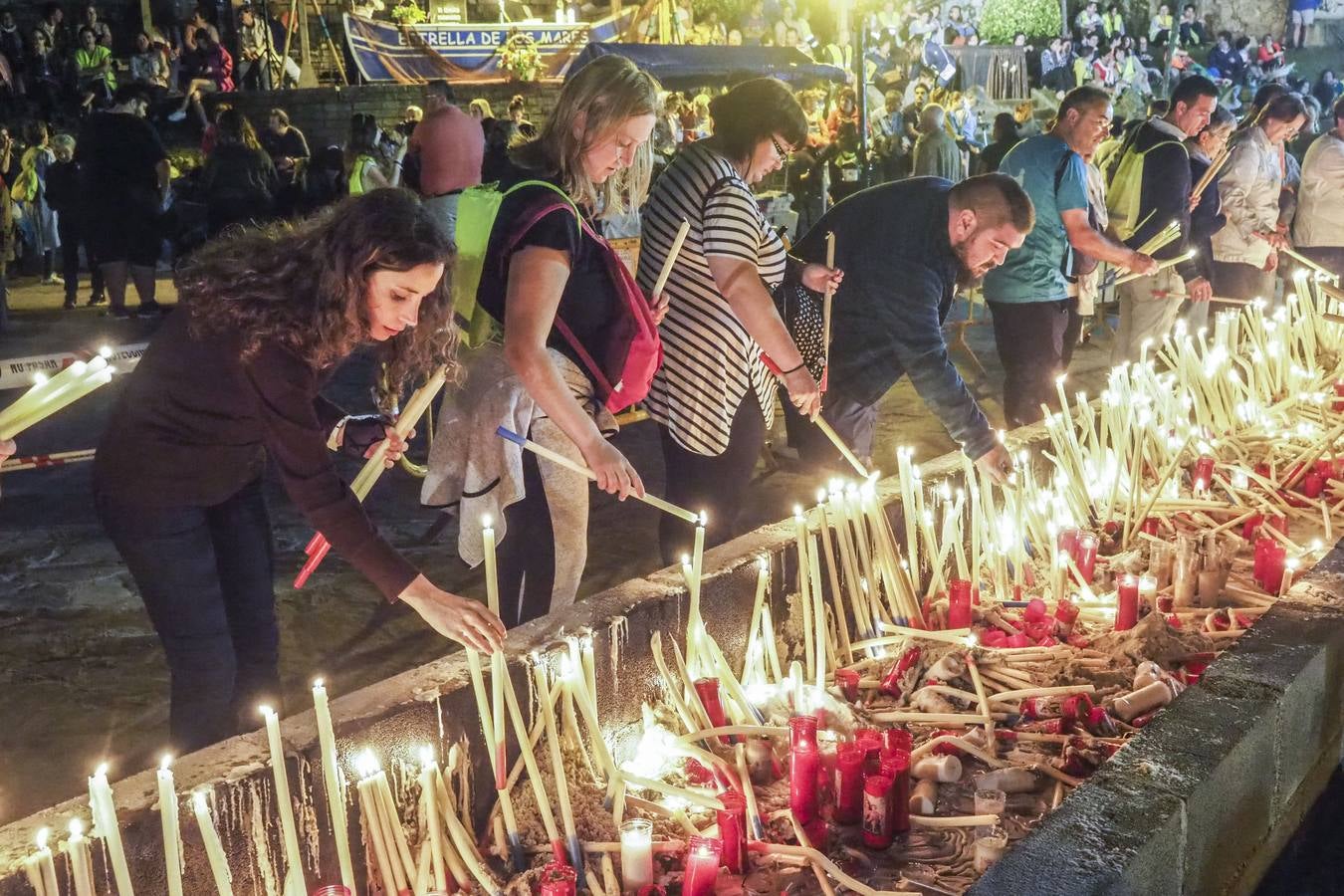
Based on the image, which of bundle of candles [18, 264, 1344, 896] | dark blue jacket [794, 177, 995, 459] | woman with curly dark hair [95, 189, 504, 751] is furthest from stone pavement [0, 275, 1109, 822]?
dark blue jacket [794, 177, 995, 459]

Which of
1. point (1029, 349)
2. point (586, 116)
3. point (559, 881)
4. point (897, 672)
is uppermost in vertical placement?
point (586, 116)

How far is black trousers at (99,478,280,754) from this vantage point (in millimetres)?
2750

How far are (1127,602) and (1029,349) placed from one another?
2.13 meters

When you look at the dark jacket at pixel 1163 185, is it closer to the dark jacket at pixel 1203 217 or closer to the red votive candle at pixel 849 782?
the dark jacket at pixel 1203 217

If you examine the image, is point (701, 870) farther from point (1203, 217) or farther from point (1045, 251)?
point (1203, 217)

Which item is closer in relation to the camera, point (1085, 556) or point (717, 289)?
point (717, 289)

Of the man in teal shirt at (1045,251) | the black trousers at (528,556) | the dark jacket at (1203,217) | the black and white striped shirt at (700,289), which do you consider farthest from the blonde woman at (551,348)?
the dark jacket at (1203,217)

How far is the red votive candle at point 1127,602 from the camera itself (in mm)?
3801

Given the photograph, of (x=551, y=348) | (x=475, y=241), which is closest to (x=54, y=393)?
(x=475, y=241)

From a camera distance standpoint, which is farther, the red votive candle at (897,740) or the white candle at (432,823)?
the red votive candle at (897,740)

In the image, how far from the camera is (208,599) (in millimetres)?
2848

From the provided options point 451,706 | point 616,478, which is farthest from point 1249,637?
point 451,706

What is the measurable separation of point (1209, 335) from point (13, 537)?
22.3 ft

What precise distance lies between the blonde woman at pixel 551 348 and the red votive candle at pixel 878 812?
94 cm
